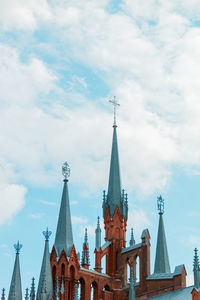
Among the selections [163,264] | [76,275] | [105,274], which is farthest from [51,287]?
[163,264]

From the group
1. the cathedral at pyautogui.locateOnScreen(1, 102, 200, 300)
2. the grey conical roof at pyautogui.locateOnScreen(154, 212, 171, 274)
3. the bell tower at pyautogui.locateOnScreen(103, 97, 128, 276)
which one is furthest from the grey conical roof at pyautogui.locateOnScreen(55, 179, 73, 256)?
the grey conical roof at pyautogui.locateOnScreen(154, 212, 171, 274)

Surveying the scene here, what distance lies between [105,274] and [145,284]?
18.9 feet

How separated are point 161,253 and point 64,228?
1185cm

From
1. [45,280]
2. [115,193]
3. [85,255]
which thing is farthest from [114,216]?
[45,280]

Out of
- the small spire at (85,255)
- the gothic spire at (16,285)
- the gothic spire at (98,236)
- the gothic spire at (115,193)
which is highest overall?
the gothic spire at (115,193)

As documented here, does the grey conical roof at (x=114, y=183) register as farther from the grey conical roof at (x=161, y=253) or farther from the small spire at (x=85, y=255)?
the small spire at (x=85, y=255)

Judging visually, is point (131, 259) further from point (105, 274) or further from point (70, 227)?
point (70, 227)

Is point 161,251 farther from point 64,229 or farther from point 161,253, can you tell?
point 64,229

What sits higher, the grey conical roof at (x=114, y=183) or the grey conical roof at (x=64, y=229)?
the grey conical roof at (x=114, y=183)

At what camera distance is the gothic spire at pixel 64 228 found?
220 feet

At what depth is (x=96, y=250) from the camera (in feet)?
236

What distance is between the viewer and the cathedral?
63.2 metres

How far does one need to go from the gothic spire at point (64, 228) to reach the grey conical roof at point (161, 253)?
34.9 feet

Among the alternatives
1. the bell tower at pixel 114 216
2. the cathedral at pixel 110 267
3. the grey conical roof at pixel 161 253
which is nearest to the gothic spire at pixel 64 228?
the cathedral at pixel 110 267
